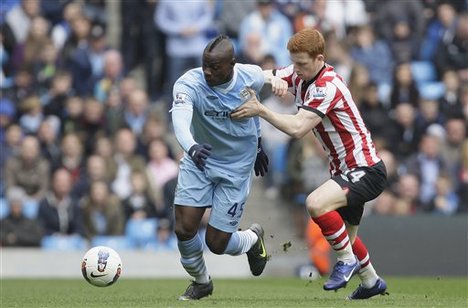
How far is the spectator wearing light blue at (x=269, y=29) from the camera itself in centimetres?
2277

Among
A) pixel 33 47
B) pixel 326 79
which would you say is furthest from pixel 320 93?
pixel 33 47

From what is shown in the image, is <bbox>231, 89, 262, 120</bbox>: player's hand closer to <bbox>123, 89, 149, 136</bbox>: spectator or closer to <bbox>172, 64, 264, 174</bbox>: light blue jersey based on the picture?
<bbox>172, 64, 264, 174</bbox>: light blue jersey

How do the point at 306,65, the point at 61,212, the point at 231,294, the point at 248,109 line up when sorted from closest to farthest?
1. the point at 248,109
2. the point at 306,65
3. the point at 231,294
4. the point at 61,212

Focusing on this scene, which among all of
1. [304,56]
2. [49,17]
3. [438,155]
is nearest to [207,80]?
[304,56]

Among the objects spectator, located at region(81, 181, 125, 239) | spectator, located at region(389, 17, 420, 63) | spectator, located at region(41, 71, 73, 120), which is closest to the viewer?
spectator, located at region(81, 181, 125, 239)

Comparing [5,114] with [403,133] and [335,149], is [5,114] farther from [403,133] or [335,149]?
[335,149]

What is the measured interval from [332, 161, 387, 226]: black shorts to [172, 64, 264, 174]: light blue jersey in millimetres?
940

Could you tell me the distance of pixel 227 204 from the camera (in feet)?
39.8

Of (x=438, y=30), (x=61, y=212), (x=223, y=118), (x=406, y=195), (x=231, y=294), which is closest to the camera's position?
(x=223, y=118)

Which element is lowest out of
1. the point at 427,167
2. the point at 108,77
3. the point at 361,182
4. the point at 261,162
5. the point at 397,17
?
the point at 427,167

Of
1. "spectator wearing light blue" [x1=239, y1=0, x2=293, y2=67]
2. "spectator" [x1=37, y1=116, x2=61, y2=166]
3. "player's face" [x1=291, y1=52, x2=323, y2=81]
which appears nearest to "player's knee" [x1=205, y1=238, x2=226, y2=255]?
"player's face" [x1=291, y1=52, x2=323, y2=81]

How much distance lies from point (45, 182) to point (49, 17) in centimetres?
421

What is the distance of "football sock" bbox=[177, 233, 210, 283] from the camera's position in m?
12.1

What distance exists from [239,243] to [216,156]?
892 millimetres
